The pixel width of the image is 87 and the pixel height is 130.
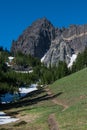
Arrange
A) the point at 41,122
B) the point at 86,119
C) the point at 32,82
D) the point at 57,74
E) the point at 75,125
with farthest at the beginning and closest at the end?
the point at 32,82 < the point at 57,74 < the point at 41,122 < the point at 86,119 < the point at 75,125

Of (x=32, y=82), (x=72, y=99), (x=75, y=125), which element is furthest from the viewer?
(x=32, y=82)

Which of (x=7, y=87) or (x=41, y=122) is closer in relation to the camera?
(x=41, y=122)

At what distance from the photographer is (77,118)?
34.9 metres

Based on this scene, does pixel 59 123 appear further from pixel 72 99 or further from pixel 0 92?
pixel 0 92

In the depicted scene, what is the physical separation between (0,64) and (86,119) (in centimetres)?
7305

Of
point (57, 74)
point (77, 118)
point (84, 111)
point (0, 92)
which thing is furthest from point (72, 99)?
point (57, 74)

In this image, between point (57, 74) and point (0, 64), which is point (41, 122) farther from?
point (57, 74)

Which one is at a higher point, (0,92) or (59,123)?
(0,92)

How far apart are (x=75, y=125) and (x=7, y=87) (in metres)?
87.5

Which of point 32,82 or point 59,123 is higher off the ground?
point 32,82

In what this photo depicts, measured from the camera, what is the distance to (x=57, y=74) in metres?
165

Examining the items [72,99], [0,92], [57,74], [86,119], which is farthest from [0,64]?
[86,119]

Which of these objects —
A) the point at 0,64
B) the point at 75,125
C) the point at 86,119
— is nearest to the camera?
the point at 75,125

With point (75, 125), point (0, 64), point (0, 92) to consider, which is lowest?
point (75, 125)
